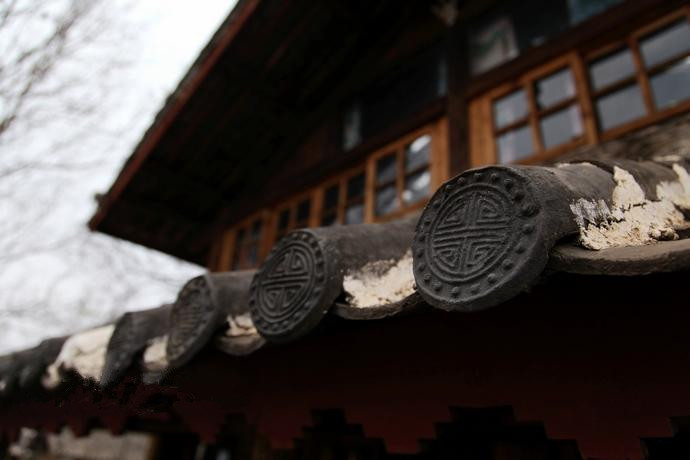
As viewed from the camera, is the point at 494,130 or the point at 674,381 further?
the point at 494,130

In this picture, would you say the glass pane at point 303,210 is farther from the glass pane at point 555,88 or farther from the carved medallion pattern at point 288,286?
the carved medallion pattern at point 288,286

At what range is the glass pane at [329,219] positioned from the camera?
454 centimetres

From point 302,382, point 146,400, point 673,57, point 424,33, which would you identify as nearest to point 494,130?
point 673,57

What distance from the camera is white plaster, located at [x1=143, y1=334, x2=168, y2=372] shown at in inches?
81.8

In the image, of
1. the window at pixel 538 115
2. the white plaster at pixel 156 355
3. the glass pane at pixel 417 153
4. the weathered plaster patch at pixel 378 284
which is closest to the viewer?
the weathered plaster patch at pixel 378 284

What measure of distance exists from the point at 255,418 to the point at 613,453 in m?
1.47

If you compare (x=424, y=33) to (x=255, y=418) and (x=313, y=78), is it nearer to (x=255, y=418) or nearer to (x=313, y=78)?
(x=313, y=78)

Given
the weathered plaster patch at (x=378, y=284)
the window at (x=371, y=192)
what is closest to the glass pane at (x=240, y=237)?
the window at (x=371, y=192)

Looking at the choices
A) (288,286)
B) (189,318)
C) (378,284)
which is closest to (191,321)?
(189,318)

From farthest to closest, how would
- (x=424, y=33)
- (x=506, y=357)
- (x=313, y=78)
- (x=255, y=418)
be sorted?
(x=313, y=78) < (x=424, y=33) < (x=255, y=418) < (x=506, y=357)

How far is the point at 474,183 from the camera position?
3.85 feet

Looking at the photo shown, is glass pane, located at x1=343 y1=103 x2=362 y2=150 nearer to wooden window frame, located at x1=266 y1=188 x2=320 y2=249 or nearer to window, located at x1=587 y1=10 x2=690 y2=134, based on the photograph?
wooden window frame, located at x1=266 y1=188 x2=320 y2=249

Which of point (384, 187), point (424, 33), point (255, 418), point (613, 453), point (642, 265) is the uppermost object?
point (424, 33)

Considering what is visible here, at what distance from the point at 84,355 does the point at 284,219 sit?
279 cm
